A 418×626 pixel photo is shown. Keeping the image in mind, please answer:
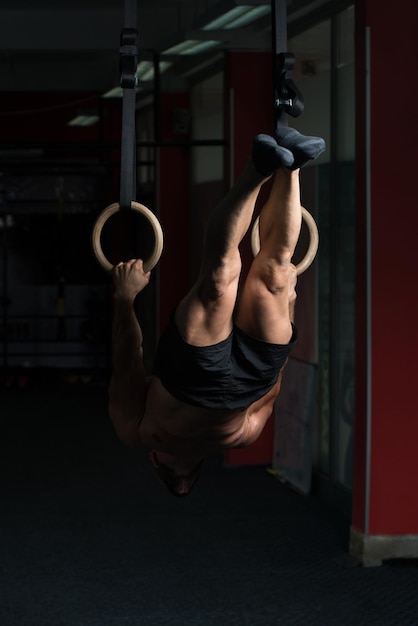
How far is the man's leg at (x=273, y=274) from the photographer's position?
246 cm

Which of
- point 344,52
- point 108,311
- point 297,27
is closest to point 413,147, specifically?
point 344,52

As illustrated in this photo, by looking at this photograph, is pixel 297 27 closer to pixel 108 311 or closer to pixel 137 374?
pixel 137 374

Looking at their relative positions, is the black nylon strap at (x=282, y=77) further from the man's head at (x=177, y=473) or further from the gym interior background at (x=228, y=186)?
the gym interior background at (x=228, y=186)

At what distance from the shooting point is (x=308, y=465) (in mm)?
6676

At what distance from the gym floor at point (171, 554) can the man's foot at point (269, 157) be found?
2819 mm

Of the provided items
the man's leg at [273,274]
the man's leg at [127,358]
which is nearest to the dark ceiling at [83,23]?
the man's leg at [127,358]

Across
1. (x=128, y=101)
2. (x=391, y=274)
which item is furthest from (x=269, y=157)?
(x=391, y=274)

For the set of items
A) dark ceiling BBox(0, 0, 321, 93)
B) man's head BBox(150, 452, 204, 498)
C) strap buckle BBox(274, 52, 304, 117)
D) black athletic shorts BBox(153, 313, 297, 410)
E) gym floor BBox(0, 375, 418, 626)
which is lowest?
gym floor BBox(0, 375, 418, 626)

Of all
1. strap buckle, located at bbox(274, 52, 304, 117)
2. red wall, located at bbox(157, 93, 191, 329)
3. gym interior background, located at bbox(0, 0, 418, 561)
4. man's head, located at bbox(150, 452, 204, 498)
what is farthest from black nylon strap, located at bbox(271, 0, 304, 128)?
red wall, located at bbox(157, 93, 191, 329)

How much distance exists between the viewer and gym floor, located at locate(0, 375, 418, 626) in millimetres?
4641

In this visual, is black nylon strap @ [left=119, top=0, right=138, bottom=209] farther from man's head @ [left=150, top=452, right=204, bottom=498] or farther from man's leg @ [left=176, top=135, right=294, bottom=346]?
man's head @ [left=150, top=452, right=204, bottom=498]

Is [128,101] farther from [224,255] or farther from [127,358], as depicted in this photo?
[127,358]

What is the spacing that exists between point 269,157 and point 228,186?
17.0 ft

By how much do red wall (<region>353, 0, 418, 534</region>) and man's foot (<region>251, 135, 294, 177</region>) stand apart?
Result: 309 centimetres
